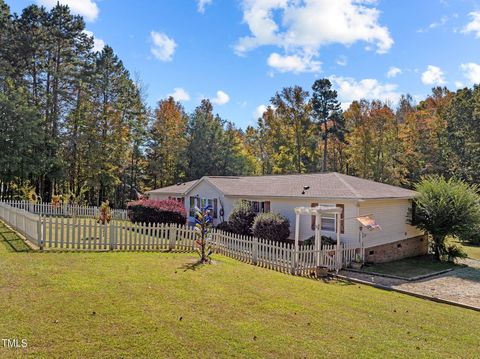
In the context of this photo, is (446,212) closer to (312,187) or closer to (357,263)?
(357,263)

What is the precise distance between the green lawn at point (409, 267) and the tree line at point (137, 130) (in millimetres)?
20603

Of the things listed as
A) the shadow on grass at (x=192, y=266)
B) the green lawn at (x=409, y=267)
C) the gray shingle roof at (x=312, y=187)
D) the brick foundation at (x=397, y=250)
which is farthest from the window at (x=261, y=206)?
the shadow on grass at (x=192, y=266)

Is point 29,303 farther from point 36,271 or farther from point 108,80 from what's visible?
point 108,80

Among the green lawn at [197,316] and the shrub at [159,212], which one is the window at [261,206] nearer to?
the shrub at [159,212]

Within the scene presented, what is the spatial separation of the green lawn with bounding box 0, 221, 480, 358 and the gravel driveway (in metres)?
1.74

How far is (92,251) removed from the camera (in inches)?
448

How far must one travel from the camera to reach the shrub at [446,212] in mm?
17438

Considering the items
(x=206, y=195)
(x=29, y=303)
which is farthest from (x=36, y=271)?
(x=206, y=195)

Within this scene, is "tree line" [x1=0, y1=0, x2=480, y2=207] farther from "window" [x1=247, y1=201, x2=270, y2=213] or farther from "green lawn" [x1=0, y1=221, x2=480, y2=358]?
"green lawn" [x1=0, y1=221, x2=480, y2=358]

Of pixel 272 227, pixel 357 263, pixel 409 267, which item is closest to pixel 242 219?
pixel 272 227

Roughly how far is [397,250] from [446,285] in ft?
19.2

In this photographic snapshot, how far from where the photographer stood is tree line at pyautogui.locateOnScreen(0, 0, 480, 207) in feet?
107

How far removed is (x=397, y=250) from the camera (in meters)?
18.5

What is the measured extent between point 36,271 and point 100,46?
36565 mm
